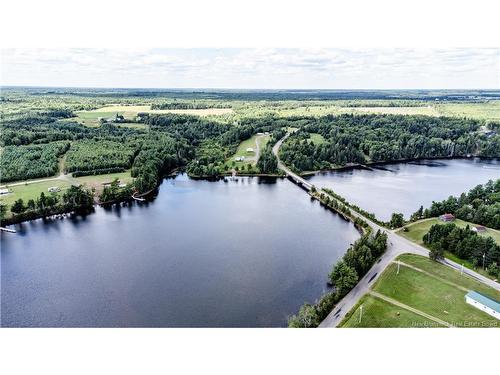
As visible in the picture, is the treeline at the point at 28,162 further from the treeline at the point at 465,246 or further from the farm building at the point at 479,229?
the farm building at the point at 479,229

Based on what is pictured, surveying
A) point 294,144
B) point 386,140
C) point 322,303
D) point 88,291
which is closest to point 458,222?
point 322,303

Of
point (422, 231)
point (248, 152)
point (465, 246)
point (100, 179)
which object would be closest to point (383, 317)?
point (465, 246)

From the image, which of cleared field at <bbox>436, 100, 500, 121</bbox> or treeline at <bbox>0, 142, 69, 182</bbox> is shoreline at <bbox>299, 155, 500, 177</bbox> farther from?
treeline at <bbox>0, 142, 69, 182</bbox>

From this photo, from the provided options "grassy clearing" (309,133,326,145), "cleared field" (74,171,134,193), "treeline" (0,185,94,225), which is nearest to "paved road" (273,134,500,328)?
"treeline" (0,185,94,225)

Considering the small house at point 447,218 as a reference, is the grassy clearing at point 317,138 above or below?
above

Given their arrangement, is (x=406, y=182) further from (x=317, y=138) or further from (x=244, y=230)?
(x=244, y=230)

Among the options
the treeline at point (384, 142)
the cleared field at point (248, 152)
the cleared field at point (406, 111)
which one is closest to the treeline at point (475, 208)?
the treeline at point (384, 142)

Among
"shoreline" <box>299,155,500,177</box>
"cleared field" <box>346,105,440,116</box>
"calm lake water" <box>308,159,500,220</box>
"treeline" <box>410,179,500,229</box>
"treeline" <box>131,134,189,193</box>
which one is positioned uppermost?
"cleared field" <box>346,105,440,116</box>
